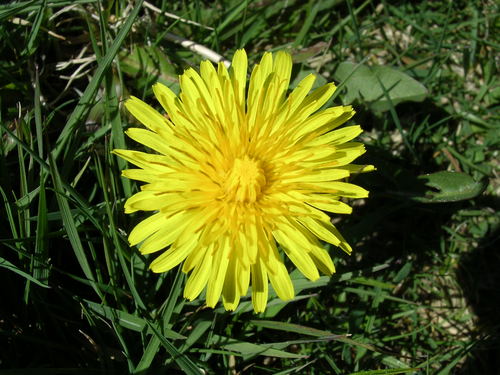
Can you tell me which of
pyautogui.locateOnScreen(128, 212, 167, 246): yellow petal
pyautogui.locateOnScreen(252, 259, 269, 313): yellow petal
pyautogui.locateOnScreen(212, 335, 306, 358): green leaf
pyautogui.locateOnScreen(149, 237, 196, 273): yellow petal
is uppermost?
pyautogui.locateOnScreen(128, 212, 167, 246): yellow petal

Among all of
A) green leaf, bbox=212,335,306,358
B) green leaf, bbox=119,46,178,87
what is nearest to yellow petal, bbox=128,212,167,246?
green leaf, bbox=212,335,306,358

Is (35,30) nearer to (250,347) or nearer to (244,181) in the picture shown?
(244,181)

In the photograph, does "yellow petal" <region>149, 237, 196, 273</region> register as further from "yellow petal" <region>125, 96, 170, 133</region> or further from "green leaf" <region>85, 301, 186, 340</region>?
"yellow petal" <region>125, 96, 170, 133</region>

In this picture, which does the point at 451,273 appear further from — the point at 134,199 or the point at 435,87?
the point at 134,199

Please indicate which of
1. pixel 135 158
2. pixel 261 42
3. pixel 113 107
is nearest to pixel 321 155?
pixel 135 158

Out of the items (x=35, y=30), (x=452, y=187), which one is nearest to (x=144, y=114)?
(x=35, y=30)

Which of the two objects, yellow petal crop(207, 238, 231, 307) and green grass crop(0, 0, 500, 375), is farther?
green grass crop(0, 0, 500, 375)
